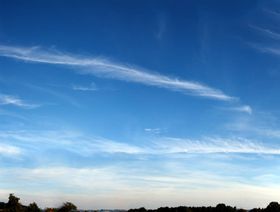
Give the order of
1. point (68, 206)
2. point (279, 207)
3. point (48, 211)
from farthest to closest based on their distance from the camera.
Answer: point (279, 207)
point (48, 211)
point (68, 206)

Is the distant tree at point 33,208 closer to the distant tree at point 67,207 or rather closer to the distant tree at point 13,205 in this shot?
the distant tree at point 13,205

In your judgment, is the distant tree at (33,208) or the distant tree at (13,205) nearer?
the distant tree at (13,205)

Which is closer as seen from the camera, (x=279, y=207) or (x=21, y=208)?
(x=21, y=208)

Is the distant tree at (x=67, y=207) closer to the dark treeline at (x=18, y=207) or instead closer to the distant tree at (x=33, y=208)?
the dark treeline at (x=18, y=207)

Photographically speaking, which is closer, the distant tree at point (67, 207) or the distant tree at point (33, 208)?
the distant tree at point (67, 207)

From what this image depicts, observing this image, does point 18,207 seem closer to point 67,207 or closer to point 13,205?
point 13,205

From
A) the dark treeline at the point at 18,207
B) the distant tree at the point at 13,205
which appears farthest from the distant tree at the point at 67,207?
the distant tree at the point at 13,205

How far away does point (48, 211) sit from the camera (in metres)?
114

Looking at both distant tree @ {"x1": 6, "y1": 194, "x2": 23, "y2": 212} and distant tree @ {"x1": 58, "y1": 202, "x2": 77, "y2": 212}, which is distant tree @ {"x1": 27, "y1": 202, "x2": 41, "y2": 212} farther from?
distant tree @ {"x1": 58, "y1": 202, "x2": 77, "y2": 212}

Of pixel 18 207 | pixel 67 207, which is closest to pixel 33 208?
pixel 18 207

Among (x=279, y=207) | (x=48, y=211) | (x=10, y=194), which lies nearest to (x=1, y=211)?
(x=10, y=194)

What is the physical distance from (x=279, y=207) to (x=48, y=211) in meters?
128

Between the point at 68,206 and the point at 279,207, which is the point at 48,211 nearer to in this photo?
the point at 68,206

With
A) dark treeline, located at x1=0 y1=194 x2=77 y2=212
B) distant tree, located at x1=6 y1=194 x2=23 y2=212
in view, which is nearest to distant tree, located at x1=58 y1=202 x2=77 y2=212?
dark treeline, located at x1=0 y1=194 x2=77 y2=212
